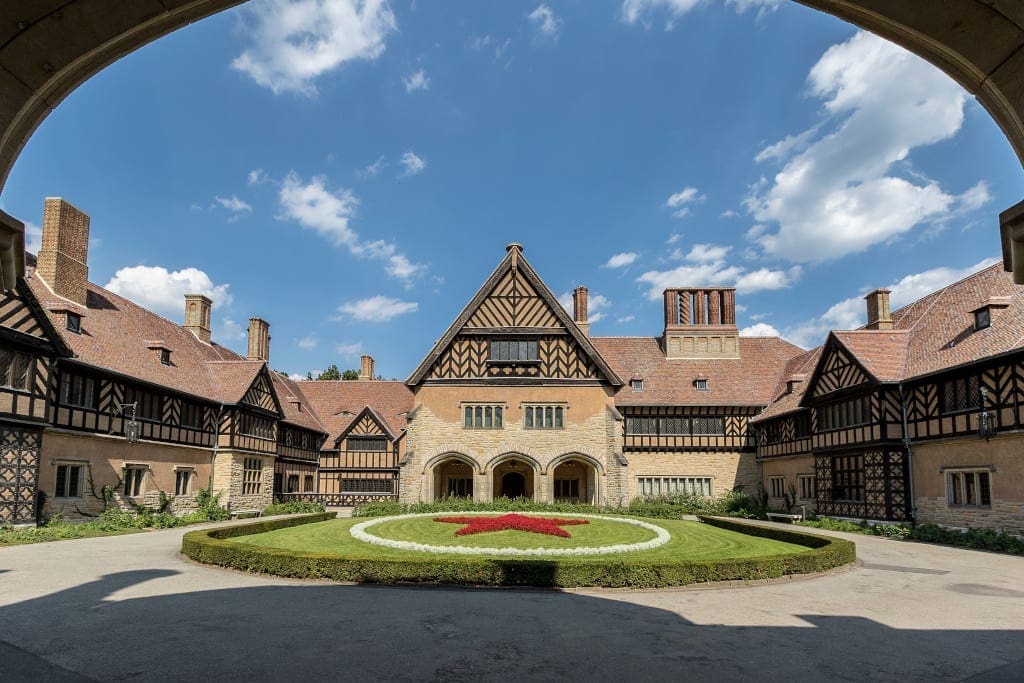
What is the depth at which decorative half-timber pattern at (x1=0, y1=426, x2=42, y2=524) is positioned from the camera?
20.0 meters

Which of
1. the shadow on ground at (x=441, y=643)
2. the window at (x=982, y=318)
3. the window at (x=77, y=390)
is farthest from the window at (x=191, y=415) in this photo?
the window at (x=982, y=318)

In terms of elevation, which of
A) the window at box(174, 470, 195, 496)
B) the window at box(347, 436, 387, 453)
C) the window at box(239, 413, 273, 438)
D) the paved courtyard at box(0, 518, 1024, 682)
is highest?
the window at box(239, 413, 273, 438)

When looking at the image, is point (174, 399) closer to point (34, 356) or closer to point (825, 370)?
point (34, 356)

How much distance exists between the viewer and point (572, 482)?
1459 inches

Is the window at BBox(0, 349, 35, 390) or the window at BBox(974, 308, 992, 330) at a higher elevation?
the window at BBox(974, 308, 992, 330)

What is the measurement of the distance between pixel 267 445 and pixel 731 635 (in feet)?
105

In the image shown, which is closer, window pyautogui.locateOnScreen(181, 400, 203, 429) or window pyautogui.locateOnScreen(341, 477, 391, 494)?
window pyautogui.locateOnScreen(181, 400, 203, 429)

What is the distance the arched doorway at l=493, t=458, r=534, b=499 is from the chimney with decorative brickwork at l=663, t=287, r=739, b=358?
12283mm

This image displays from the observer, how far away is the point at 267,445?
36438 millimetres

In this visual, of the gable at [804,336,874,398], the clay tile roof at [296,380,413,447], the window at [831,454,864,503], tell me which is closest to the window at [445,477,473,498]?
the clay tile roof at [296,380,413,447]

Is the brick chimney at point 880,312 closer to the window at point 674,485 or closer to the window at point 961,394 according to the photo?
the window at point 961,394

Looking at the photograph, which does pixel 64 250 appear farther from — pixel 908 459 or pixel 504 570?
pixel 908 459

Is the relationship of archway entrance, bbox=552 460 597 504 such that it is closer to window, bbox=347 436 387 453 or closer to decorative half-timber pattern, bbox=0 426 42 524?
window, bbox=347 436 387 453

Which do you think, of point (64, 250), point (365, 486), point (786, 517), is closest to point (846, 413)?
point (786, 517)
